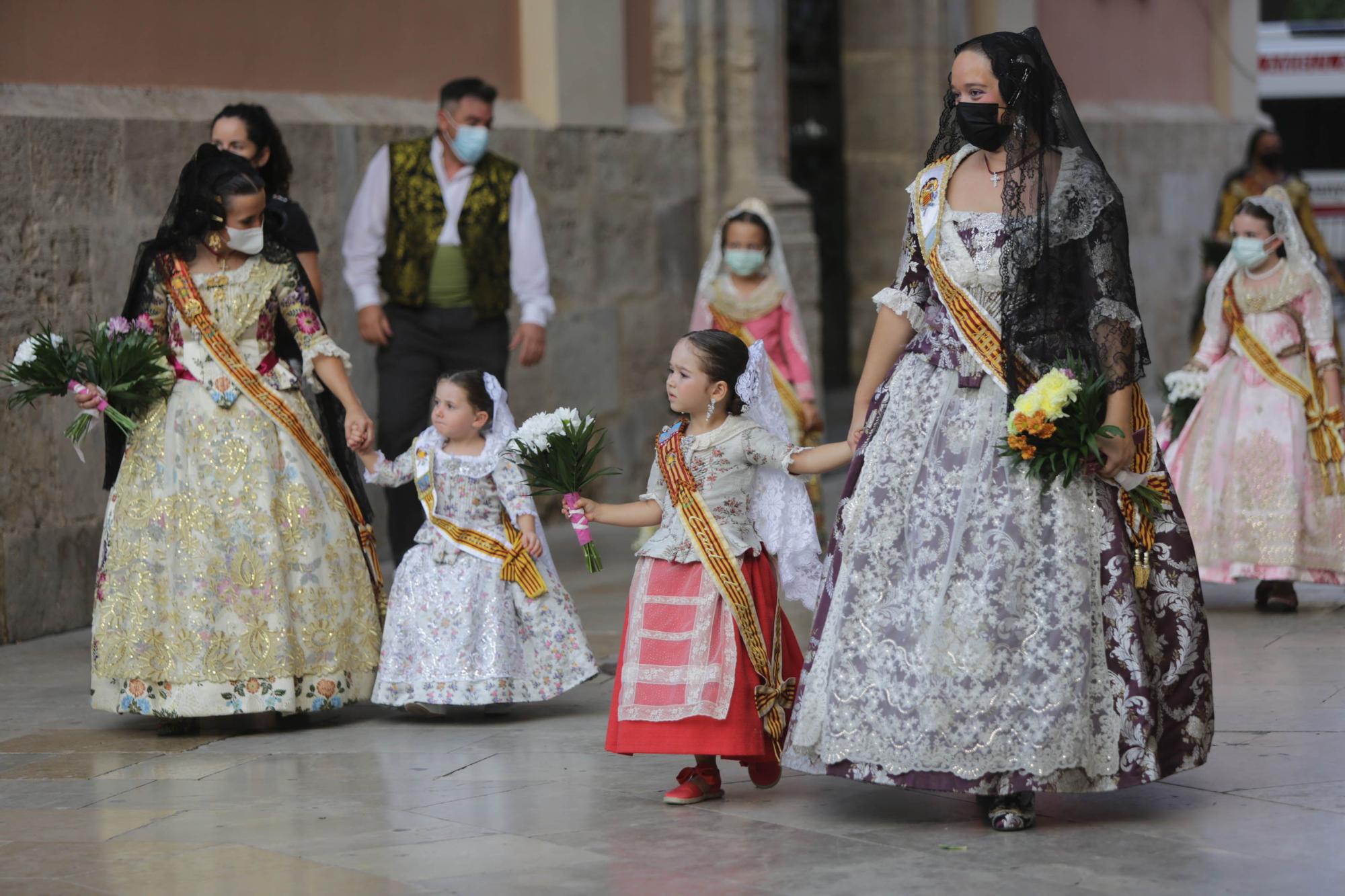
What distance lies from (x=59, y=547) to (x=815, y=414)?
10.9 feet

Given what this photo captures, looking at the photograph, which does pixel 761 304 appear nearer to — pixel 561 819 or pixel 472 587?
pixel 472 587

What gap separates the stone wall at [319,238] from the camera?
8422 mm

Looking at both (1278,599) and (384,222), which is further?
(384,222)

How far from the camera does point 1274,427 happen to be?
28.6 feet

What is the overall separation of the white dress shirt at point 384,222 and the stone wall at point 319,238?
845mm

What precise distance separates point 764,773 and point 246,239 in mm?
2462

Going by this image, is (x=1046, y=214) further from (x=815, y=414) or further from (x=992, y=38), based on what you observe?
(x=815, y=414)

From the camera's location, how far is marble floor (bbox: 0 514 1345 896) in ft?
15.6

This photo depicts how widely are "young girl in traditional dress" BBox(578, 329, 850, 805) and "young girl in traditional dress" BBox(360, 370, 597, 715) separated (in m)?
1.09

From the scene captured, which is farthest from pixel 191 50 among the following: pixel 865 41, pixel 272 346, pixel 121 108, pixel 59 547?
A: pixel 865 41

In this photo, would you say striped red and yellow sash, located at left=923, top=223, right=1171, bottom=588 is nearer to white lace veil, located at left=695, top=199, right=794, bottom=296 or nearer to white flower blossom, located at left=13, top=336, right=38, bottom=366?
white flower blossom, located at left=13, top=336, right=38, bottom=366

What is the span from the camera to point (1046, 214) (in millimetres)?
5086

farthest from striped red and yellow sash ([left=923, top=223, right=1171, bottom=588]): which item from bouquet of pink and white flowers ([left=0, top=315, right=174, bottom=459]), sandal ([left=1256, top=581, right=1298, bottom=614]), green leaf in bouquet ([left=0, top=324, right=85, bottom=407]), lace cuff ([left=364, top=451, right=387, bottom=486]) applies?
sandal ([left=1256, top=581, right=1298, bottom=614])

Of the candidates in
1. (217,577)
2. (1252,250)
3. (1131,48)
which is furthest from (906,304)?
(1131,48)
